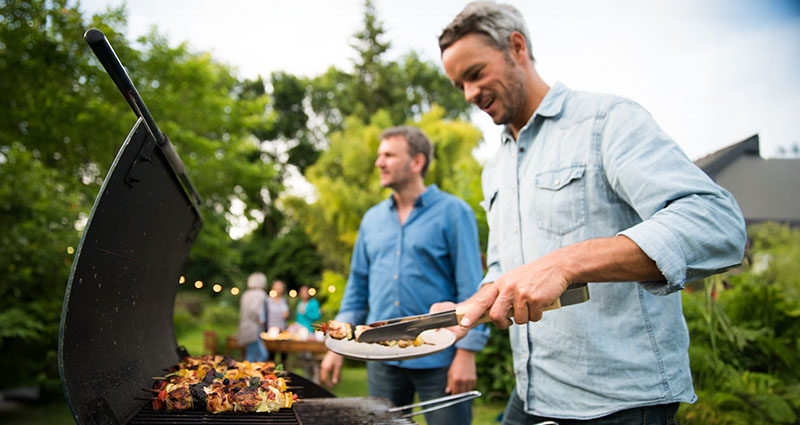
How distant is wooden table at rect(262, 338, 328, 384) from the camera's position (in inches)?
322

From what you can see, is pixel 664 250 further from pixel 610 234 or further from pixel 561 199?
pixel 561 199

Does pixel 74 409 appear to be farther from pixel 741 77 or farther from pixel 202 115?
pixel 202 115

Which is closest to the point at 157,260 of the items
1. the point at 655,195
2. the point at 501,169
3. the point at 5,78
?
the point at 501,169

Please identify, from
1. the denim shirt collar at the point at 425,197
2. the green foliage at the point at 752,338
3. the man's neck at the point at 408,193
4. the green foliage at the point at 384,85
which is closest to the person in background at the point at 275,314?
the man's neck at the point at 408,193

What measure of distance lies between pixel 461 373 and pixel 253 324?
667 centimetres

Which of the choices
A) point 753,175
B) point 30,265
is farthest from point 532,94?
point 30,265

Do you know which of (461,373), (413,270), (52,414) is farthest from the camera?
(52,414)

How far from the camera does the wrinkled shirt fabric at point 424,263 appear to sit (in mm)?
3115

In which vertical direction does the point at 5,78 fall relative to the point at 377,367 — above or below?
above

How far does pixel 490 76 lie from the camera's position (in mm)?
1946

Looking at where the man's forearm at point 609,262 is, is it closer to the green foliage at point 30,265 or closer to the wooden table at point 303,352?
the wooden table at point 303,352

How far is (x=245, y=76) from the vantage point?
29719mm

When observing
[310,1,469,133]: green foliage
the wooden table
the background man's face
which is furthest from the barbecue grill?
[310,1,469,133]: green foliage

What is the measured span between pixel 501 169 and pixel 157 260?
145cm
